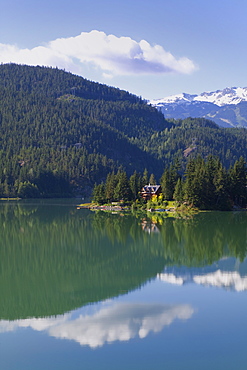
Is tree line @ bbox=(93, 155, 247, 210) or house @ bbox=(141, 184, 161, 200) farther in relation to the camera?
house @ bbox=(141, 184, 161, 200)

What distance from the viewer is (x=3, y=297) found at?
3266 cm

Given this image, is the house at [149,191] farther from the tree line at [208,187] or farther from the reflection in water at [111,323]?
the reflection in water at [111,323]

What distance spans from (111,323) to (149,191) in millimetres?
106686

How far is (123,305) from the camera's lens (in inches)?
1193

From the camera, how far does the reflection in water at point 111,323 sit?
2466 centimetres

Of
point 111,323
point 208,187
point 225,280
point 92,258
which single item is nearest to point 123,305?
point 111,323

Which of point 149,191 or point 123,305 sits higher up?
point 149,191

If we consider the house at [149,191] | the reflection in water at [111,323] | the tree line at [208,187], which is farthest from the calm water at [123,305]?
the house at [149,191]

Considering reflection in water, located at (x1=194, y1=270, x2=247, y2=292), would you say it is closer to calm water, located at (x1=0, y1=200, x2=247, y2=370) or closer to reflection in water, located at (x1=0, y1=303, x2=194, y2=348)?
calm water, located at (x1=0, y1=200, x2=247, y2=370)

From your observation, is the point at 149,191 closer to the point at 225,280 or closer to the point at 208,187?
the point at 208,187

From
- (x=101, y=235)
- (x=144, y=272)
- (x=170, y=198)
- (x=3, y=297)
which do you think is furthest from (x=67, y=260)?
(x=170, y=198)

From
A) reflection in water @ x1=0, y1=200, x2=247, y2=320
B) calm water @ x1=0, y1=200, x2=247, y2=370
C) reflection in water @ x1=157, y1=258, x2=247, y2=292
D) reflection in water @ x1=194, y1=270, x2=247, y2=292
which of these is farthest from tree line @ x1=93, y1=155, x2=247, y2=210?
reflection in water @ x1=194, y1=270, x2=247, y2=292

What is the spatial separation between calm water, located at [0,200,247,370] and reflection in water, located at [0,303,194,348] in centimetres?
6

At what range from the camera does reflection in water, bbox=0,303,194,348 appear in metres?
24.7
